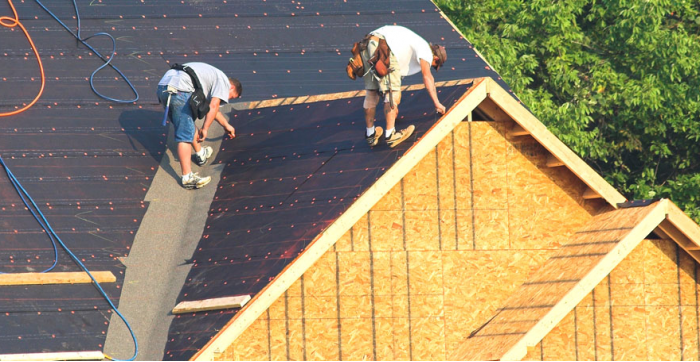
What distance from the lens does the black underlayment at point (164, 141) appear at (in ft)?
41.2

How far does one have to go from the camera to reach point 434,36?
17.5 m

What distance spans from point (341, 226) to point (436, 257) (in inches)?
49.2

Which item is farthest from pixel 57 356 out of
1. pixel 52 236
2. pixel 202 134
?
pixel 202 134

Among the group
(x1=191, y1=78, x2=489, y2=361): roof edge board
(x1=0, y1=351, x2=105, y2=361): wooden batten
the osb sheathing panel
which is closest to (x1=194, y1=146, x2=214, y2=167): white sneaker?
the osb sheathing panel

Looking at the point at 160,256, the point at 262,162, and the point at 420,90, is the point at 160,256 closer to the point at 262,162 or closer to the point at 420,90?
the point at 262,162

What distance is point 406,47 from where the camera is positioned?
13.0 m

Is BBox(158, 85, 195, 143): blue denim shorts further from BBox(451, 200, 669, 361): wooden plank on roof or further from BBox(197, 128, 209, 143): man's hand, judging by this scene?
BBox(451, 200, 669, 361): wooden plank on roof

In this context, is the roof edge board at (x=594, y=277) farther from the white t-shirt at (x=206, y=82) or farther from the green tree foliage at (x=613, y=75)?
the green tree foliage at (x=613, y=75)

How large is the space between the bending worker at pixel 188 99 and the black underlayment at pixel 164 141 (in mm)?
519

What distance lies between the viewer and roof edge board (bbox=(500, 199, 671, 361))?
38.0 feet

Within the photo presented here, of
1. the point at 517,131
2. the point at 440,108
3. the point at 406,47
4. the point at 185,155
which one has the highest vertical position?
the point at 406,47

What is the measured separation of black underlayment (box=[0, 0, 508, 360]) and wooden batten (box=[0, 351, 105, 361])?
0.44 ft

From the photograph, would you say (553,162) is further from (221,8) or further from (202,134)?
(221,8)

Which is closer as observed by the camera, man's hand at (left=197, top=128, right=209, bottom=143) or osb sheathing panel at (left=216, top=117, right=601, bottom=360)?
osb sheathing panel at (left=216, top=117, right=601, bottom=360)
